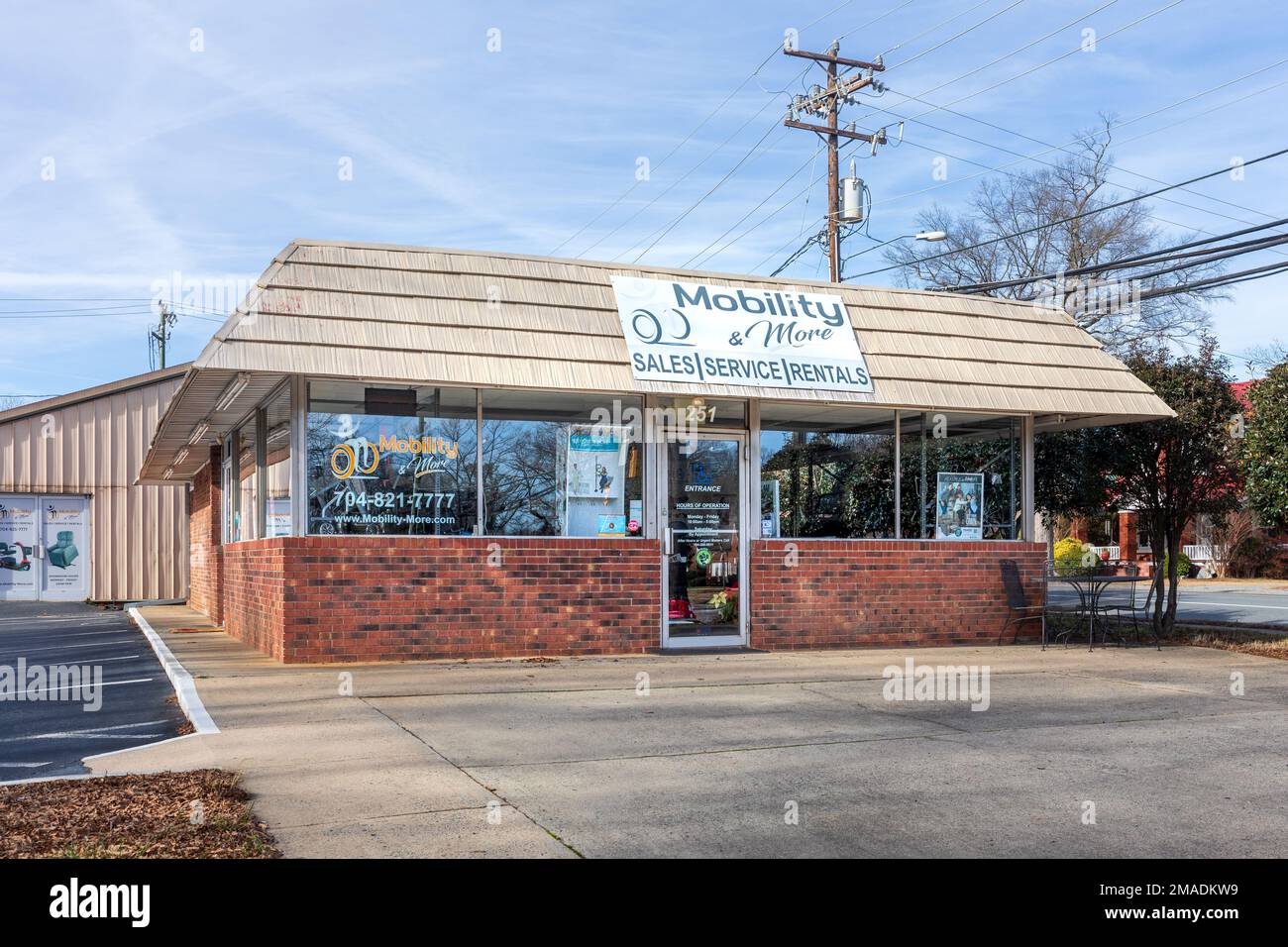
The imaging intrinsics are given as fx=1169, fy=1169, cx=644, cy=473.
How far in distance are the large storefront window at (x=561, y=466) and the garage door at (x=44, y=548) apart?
1989 cm

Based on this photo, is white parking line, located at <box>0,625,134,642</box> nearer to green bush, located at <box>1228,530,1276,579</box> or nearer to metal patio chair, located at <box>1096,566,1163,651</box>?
metal patio chair, located at <box>1096,566,1163,651</box>

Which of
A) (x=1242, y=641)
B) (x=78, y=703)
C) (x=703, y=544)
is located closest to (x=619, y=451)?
(x=703, y=544)

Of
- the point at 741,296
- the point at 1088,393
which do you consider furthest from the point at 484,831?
the point at 1088,393

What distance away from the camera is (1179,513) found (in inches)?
602

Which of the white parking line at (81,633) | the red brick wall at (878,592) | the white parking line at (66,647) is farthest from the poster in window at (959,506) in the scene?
the white parking line at (81,633)

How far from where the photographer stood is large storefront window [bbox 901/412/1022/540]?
14242 mm

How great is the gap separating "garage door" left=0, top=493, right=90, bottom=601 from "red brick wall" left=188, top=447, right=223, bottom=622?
2.83 metres

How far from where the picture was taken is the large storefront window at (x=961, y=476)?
561 inches

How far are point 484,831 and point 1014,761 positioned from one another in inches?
140

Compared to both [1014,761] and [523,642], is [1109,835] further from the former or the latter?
[523,642]

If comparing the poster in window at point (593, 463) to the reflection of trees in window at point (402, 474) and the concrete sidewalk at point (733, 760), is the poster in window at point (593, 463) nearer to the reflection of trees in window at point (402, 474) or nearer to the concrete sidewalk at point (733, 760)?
the reflection of trees in window at point (402, 474)

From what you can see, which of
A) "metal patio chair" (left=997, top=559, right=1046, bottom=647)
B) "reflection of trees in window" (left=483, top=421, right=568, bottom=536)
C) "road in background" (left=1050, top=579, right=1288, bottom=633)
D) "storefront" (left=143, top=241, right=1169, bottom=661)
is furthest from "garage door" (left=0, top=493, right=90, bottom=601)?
"metal patio chair" (left=997, top=559, right=1046, bottom=647)

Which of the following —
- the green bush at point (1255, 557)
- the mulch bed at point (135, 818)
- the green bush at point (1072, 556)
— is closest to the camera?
the mulch bed at point (135, 818)
